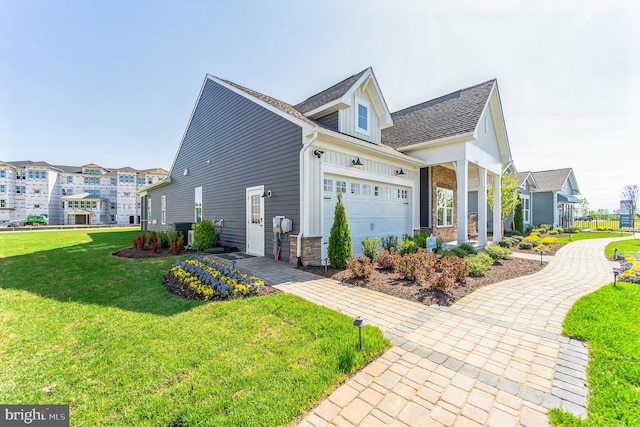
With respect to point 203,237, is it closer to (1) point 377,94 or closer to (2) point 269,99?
(2) point 269,99

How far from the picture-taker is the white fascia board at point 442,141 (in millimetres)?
9665

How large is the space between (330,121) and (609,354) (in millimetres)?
8782

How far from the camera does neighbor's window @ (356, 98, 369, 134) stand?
9711 mm

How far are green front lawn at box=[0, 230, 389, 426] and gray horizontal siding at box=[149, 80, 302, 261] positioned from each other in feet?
13.0

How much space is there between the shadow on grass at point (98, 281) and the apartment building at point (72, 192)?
41.9 m

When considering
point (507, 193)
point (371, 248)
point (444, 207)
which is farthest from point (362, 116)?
point (507, 193)

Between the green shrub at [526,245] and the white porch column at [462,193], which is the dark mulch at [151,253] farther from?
the green shrub at [526,245]

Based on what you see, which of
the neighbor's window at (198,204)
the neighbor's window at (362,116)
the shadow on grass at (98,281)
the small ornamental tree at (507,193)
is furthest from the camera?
the small ornamental tree at (507,193)

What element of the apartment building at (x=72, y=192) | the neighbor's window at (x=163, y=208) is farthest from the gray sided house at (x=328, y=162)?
the apartment building at (x=72, y=192)

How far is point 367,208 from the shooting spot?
9.12 metres

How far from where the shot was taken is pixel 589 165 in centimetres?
2639

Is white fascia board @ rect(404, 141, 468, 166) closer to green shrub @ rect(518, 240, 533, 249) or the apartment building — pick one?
green shrub @ rect(518, 240, 533, 249)

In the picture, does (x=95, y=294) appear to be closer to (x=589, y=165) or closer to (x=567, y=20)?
(x=567, y=20)

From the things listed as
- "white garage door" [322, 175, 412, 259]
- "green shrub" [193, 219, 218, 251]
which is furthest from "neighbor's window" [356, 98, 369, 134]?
"green shrub" [193, 219, 218, 251]
